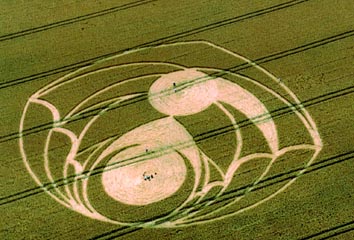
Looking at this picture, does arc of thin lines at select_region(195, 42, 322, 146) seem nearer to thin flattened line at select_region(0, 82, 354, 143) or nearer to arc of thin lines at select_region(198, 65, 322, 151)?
arc of thin lines at select_region(198, 65, 322, 151)

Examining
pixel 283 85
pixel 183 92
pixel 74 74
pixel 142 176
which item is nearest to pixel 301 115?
pixel 283 85

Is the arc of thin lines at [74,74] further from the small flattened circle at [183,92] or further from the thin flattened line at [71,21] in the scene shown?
the thin flattened line at [71,21]

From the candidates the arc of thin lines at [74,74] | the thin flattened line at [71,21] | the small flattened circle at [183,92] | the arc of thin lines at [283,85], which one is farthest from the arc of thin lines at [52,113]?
the arc of thin lines at [283,85]

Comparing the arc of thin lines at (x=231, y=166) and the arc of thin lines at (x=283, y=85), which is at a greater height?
the arc of thin lines at (x=283, y=85)

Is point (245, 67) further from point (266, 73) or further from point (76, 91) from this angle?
point (76, 91)

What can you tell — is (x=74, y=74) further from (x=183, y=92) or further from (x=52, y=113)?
(x=183, y=92)

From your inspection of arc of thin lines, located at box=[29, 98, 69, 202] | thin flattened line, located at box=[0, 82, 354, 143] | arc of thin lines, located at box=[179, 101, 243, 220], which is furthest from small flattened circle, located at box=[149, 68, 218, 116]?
arc of thin lines, located at box=[29, 98, 69, 202]

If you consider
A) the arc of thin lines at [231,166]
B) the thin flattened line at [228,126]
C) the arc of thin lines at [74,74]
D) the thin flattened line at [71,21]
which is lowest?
the arc of thin lines at [231,166]

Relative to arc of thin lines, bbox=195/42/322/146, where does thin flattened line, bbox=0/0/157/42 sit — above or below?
A: above
